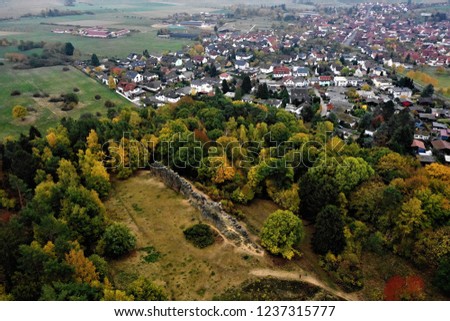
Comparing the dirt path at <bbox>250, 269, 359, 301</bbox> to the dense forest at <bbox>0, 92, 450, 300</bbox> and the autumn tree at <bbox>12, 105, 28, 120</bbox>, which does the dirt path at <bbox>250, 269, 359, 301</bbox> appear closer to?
the dense forest at <bbox>0, 92, 450, 300</bbox>

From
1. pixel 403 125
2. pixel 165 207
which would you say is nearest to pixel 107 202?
pixel 165 207

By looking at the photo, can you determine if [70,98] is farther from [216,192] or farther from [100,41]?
[100,41]

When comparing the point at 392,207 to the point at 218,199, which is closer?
the point at 392,207

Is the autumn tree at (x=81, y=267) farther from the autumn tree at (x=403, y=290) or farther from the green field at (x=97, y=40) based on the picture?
the green field at (x=97, y=40)

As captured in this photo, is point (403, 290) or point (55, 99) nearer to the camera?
point (403, 290)

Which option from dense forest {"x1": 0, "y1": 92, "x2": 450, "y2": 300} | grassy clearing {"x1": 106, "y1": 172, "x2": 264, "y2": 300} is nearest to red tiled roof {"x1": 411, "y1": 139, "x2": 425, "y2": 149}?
dense forest {"x1": 0, "y1": 92, "x2": 450, "y2": 300}

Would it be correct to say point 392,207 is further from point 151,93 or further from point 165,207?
point 151,93

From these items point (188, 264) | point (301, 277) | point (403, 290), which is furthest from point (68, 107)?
point (403, 290)
